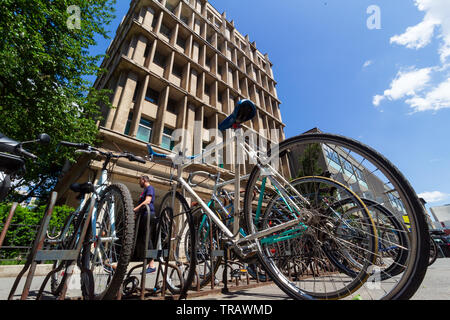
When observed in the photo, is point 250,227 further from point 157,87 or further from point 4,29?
point 157,87

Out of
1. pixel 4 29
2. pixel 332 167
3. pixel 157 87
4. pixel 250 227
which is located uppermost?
pixel 157 87

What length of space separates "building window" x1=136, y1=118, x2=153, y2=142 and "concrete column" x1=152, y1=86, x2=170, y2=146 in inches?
12.0

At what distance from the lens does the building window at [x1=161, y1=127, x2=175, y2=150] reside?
12.2 metres

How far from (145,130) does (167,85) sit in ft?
11.2

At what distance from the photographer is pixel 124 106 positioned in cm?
1029

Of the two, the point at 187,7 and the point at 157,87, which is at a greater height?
the point at 187,7

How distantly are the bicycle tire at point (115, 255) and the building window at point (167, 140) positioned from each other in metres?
10.5

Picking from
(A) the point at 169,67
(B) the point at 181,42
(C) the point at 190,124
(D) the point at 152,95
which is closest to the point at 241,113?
(C) the point at 190,124

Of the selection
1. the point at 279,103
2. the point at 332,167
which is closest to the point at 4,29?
the point at 279,103

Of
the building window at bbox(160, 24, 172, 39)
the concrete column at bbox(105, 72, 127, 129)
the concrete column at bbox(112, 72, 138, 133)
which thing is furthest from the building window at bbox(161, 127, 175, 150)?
the building window at bbox(160, 24, 172, 39)

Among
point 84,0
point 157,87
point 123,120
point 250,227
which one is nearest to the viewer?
point 250,227

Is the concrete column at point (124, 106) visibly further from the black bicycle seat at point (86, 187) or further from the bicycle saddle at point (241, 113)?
the bicycle saddle at point (241, 113)

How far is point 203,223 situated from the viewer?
3.00 m
